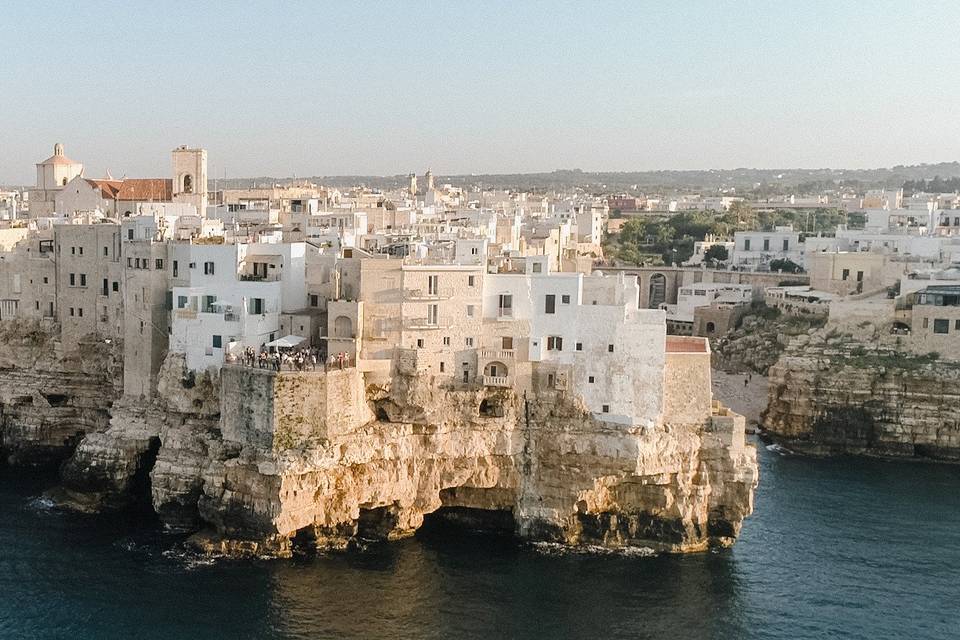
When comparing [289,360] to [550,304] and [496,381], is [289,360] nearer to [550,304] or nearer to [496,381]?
[496,381]

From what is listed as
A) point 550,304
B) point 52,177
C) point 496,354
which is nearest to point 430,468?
point 496,354

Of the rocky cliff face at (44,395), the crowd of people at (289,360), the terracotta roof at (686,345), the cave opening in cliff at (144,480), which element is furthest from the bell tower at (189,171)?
the terracotta roof at (686,345)

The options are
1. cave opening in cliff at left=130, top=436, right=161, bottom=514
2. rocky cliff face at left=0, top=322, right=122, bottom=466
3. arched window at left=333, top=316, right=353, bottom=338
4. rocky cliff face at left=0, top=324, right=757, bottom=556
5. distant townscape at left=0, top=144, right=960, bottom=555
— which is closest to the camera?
rocky cliff face at left=0, top=324, right=757, bottom=556

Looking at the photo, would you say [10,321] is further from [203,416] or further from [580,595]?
[580,595]

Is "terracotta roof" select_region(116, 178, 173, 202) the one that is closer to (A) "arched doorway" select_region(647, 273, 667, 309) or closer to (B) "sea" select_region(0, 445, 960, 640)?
(B) "sea" select_region(0, 445, 960, 640)

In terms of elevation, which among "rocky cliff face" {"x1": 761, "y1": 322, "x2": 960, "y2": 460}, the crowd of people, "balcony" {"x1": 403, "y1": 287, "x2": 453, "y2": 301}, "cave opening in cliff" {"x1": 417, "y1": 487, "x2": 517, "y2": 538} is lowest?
"cave opening in cliff" {"x1": 417, "y1": 487, "x2": 517, "y2": 538}

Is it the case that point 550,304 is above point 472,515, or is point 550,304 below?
above

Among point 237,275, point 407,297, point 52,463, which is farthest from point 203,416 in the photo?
point 52,463

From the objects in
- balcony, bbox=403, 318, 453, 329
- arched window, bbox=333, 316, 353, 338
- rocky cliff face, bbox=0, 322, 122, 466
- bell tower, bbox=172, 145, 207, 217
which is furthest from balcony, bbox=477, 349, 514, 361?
bell tower, bbox=172, 145, 207, 217
